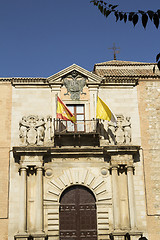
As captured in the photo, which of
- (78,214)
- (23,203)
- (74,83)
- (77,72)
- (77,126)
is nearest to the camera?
(23,203)

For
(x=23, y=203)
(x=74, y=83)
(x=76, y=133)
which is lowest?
(x=23, y=203)

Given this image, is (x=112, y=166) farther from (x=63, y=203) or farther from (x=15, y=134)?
(x=15, y=134)

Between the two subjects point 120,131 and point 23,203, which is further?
point 120,131

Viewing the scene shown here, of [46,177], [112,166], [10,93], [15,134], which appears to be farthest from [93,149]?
[10,93]

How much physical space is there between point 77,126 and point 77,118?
390 mm

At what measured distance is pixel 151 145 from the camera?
16.3 meters

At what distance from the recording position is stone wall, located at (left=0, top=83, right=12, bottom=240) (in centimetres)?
1488

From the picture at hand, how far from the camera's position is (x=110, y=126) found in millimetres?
16250

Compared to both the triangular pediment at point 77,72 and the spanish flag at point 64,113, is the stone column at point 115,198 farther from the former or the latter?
the triangular pediment at point 77,72

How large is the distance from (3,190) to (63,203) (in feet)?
8.16

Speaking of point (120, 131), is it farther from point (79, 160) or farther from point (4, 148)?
point (4, 148)

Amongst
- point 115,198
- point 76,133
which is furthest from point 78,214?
point 76,133

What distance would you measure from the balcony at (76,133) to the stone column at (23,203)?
192cm

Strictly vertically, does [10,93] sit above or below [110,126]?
above
